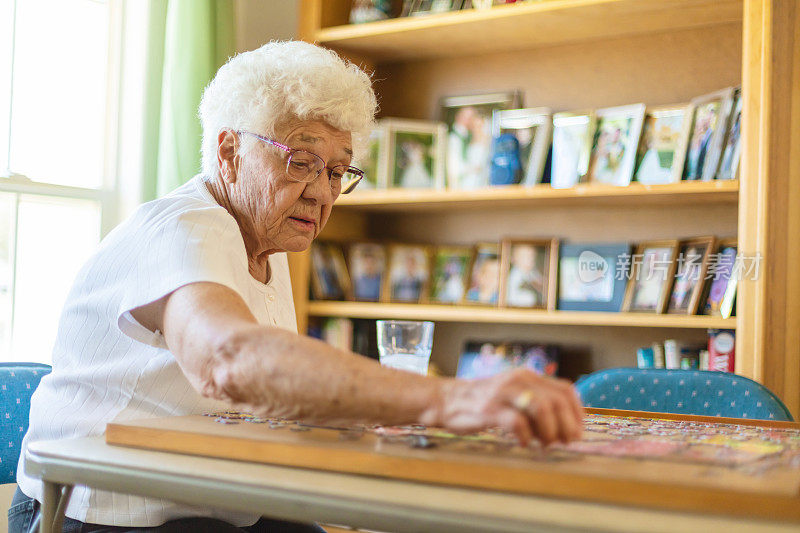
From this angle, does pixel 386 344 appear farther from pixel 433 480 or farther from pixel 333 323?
pixel 333 323

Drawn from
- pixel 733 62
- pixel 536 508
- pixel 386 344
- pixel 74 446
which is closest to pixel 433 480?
pixel 536 508

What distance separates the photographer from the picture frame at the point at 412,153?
2971 mm

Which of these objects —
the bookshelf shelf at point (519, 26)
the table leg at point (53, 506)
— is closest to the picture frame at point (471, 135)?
the bookshelf shelf at point (519, 26)

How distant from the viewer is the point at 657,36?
275 cm

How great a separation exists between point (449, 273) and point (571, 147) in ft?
2.04

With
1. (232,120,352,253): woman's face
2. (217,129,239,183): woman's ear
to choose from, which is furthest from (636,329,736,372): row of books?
(217,129,239,183): woman's ear

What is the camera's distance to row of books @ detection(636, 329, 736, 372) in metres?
2.43

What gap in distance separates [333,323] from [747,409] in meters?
1.67

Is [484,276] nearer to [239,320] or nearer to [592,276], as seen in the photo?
[592,276]

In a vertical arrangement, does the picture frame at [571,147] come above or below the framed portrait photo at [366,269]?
above

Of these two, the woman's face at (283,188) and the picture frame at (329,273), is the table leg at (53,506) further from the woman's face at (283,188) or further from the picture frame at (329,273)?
the picture frame at (329,273)

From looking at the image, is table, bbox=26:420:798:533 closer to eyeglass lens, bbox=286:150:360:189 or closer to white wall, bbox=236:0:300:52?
eyeglass lens, bbox=286:150:360:189

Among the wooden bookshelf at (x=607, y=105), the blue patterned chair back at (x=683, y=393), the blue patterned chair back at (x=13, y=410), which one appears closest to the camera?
the blue patterned chair back at (x=13, y=410)

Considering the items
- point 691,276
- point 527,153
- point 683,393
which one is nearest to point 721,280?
point 691,276
